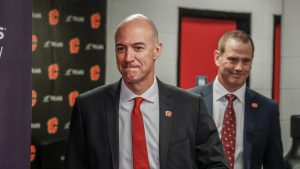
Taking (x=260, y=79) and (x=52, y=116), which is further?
(x=260, y=79)

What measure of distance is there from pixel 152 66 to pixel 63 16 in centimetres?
310

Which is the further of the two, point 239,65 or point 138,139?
point 239,65

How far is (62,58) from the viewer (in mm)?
5023

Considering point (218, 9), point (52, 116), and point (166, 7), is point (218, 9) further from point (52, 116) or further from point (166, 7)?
point (52, 116)

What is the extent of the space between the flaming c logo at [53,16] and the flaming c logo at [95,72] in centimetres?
57

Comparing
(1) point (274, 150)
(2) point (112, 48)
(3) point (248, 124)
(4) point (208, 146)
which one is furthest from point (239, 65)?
(2) point (112, 48)

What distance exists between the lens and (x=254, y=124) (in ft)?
9.21

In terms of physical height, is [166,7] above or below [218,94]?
above

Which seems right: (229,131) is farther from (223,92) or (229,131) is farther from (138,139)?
(138,139)

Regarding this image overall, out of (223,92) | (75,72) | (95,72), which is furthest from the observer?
(95,72)

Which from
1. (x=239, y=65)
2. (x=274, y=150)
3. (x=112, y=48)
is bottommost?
(x=274, y=150)

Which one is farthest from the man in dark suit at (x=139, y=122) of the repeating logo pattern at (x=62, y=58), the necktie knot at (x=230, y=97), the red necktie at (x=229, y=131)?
the repeating logo pattern at (x=62, y=58)

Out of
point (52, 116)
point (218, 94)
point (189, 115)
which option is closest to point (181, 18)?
point (52, 116)

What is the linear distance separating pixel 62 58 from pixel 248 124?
263cm
